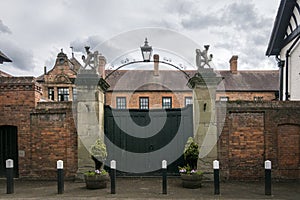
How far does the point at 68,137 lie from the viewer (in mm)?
8789

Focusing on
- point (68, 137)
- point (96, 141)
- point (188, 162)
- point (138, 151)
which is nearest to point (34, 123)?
point (68, 137)

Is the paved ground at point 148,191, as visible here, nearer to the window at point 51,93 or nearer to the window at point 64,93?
the window at point 64,93

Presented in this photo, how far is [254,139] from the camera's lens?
28.3 feet

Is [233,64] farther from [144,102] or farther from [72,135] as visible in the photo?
[72,135]

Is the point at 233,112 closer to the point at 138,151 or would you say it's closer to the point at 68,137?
the point at 138,151

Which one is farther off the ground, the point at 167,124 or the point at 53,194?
the point at 167,124

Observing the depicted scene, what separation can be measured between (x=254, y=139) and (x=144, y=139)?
11.8 ft

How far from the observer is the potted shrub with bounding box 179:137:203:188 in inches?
293

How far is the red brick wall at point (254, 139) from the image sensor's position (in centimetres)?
859

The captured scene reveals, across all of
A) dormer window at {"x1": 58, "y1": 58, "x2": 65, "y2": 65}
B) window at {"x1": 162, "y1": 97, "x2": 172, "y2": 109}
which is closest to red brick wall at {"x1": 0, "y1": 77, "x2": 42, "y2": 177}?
dormer window at {"x1": 58, "y1": 58, "x2": 65, "y2": 65}

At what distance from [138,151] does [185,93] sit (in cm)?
1944

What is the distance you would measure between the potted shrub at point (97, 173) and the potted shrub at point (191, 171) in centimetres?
220

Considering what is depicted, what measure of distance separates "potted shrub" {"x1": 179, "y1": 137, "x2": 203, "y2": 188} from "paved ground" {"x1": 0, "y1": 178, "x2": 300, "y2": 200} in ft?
0.70

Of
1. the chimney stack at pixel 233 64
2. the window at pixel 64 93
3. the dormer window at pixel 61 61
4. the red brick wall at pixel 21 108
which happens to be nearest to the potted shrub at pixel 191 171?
the red brick wall at pixel 21 108
